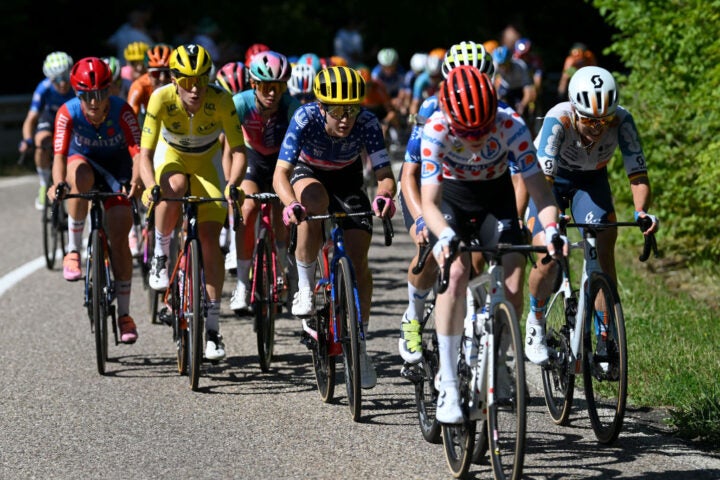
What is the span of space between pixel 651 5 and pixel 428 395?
6.32m

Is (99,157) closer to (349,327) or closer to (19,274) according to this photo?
(349,327)

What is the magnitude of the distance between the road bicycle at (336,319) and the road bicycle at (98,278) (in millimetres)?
1492

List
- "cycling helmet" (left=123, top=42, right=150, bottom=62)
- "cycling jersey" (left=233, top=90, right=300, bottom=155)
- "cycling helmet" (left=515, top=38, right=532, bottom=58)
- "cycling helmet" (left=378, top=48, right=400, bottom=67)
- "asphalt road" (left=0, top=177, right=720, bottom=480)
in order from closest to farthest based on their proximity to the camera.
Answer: "asphalt road" (left=0, top=177, right=720, bottom=480) < "cycling jersey" (left=233, top=90, right=300, bottom=155) < "cycling helmet" (left=123, top=42, right=150, bottom=62) < "cycling helmet" (left=515, top=38, right=532, bottom=58) < "cycling helmet" (left=378, top=48, right=400, bottom=67)

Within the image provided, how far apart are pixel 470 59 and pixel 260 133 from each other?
2.46 m

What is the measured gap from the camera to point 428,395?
7.63m

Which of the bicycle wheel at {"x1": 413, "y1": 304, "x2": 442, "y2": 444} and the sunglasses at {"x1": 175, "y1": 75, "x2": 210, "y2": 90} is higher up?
the sunglasses at {"x1": 175, "y1": 75, "x2": 210, "y2": 90}

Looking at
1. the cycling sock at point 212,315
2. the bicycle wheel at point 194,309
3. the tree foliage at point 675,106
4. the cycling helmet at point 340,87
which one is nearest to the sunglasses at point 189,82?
the bicycle wheel at point 194,309

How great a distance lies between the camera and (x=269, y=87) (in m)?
10.2

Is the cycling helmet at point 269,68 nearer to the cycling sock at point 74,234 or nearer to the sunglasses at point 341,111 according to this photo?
the cycling sock at point 74,234

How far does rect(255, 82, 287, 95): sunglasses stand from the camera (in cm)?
1023

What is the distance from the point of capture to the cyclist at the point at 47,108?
14383 millimetres

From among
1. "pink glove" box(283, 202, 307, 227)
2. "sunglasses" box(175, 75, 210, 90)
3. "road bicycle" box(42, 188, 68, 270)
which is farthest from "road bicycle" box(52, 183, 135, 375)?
"road bicycle" box(42, 188, 68, 270)

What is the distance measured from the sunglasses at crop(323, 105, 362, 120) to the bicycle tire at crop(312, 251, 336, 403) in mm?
861

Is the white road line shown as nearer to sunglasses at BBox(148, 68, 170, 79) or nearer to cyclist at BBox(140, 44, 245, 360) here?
sunglasses at BBox(148, 68, 170, 79)
